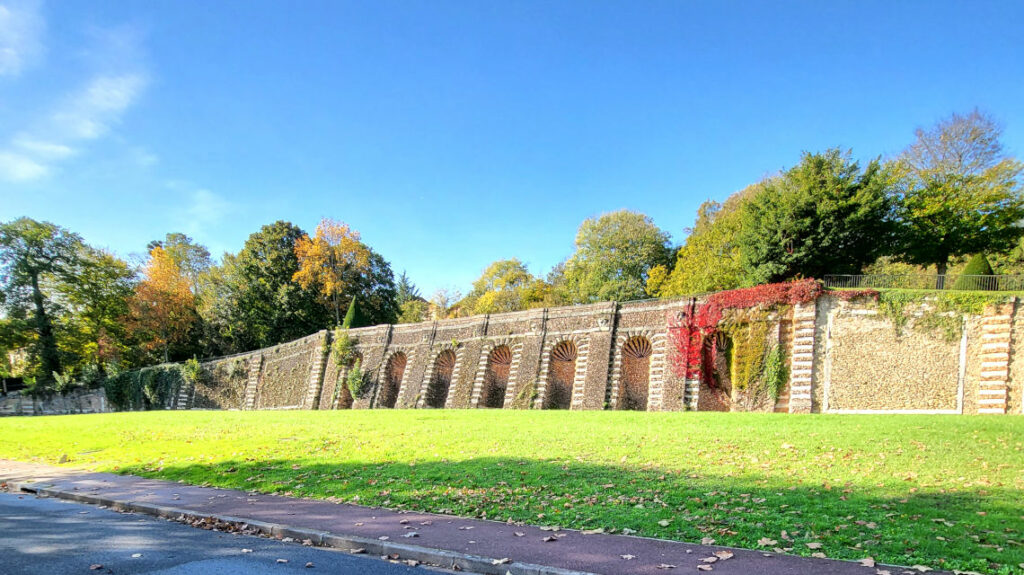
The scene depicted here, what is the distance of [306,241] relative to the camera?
48.4 m

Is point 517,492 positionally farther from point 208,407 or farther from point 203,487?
point 208,407

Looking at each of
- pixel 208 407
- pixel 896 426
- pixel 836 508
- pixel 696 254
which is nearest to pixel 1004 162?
pixel 696 254

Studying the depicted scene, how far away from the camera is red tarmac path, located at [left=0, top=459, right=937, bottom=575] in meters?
5.40

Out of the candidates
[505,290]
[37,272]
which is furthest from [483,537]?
[37,272]

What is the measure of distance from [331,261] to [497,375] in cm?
2528

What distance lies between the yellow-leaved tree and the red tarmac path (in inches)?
1489

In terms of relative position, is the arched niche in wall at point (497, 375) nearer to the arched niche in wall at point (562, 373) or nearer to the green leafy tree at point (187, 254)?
the arched niche in wall at point (562, 373)

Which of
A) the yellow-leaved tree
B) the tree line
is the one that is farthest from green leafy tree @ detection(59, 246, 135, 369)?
the yellow-leaved tree

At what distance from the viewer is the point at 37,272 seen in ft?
144

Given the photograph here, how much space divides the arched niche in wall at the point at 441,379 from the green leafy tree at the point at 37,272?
1436 inches

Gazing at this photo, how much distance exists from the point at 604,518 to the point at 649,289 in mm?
39906

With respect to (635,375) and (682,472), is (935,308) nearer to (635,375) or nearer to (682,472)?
(635,375)

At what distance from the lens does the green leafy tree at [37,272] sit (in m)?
42.9

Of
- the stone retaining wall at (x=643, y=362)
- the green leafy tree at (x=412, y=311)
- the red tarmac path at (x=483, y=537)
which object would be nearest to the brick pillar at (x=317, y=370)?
the stone retaining wall at (x=643, y=362)
